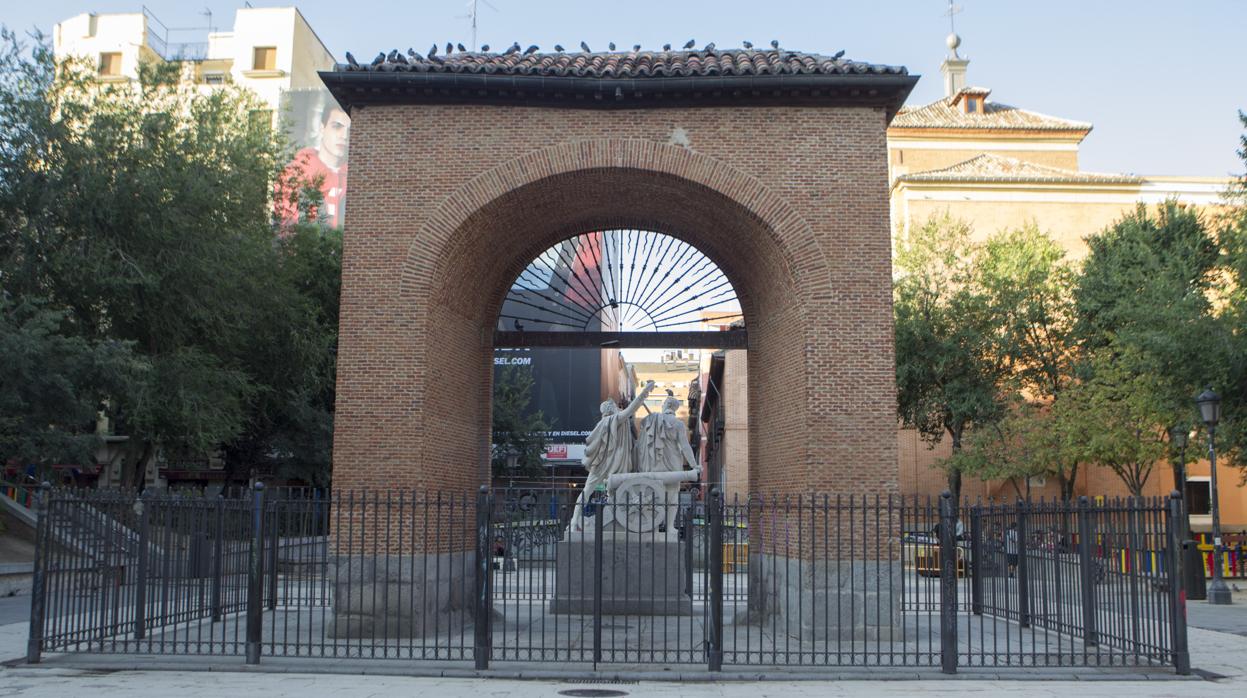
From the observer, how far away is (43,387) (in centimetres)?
1914

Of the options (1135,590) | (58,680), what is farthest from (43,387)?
(1135,590)

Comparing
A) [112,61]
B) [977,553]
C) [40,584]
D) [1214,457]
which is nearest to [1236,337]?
[1214,457]

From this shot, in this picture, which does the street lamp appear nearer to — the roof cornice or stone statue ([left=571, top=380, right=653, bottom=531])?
the roof cornice

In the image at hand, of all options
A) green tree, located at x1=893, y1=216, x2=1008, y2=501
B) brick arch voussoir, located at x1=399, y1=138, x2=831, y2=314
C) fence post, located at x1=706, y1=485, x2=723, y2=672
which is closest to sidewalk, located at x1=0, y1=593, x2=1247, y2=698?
fence post, located at x1=706, y1=485, x2=723, y2=672

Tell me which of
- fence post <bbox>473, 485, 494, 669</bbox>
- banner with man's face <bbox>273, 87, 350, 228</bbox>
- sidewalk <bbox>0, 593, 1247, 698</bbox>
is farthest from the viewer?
banner with man's face <bbox>273, 87, 350, 228</bbox>

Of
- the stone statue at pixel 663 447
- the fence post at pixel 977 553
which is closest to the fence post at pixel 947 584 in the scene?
the fence post at pixel 977 553

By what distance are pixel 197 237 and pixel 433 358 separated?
35.3 feet

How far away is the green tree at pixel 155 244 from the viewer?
2097 centimetres

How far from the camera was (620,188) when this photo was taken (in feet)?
50.1

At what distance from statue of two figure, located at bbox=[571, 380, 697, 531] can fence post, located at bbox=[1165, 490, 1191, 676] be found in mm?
7057

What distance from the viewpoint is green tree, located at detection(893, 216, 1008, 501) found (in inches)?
1157

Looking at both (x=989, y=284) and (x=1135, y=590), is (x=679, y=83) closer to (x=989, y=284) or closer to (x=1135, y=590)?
(x=1135, y=590)

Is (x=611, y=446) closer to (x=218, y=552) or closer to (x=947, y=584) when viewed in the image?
(x=218, y=552)

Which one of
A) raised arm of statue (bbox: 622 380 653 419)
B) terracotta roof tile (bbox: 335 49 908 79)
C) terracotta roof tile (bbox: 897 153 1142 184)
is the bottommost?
raised arm of statue (bbox: 622 380 653 419)
